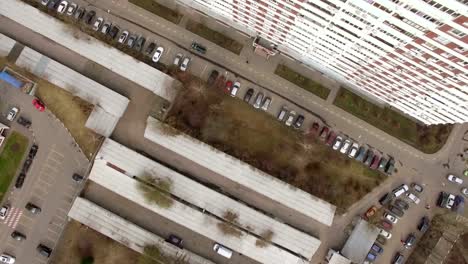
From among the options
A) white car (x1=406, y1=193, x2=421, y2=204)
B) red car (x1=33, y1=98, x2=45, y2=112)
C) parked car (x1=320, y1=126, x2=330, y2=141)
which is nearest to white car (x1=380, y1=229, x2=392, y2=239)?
white car (x1=406, y1=193, x2=421, y2=204)

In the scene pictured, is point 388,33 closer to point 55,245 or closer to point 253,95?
point 253,95

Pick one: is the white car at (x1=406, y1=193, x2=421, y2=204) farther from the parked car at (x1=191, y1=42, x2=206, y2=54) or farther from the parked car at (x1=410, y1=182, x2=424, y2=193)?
the parked car at (x1=191, y1=42, x2=206, y2=54)

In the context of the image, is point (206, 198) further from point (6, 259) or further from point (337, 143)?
point (6, 259)

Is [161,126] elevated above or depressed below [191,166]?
above

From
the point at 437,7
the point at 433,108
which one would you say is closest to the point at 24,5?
the point at 437,7

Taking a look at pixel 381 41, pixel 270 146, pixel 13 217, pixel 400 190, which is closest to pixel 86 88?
pixel 13 217

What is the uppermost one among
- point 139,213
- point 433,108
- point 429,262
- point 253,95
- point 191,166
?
point 433,108

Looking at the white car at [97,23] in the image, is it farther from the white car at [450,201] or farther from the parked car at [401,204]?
the white car at [450,201]
